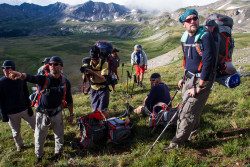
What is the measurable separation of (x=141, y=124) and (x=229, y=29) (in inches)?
166

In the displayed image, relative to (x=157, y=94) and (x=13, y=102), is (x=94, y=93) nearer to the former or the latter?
(x=157, y=94)

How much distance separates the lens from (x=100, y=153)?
5.11 meters

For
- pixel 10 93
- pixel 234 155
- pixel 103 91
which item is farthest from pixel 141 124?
pixel 10 93

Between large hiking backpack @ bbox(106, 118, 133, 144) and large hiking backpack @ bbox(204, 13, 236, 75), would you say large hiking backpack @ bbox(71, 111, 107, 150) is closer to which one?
large hiking backpack @ bbox(106, 118, 133, 144)

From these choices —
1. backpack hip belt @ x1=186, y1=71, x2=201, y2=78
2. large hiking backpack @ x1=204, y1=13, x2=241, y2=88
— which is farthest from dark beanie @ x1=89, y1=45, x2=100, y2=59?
large hiking backpack @ x1=204, y1=13, x2=241, y2=88

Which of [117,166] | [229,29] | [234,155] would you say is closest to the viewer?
[229,29]

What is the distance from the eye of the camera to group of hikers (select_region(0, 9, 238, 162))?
3.83 meters

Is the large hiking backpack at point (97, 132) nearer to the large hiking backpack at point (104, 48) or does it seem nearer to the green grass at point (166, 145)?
the green grass at point (166, 145)

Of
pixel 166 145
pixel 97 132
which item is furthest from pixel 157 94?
pixel 97 132

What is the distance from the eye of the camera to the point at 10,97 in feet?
18.2

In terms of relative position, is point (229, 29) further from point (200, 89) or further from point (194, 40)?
point (200, 89)

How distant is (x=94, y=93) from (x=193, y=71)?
3.85m

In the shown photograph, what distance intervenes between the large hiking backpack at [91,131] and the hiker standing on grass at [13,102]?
7.08 ft

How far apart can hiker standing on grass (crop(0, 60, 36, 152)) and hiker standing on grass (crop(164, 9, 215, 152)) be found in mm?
4956
